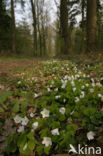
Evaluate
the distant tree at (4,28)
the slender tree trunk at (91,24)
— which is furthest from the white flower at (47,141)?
the distant tree at (4,28)

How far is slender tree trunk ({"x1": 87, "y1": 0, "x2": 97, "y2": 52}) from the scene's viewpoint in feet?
25.0

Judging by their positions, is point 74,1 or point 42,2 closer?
point 74,1

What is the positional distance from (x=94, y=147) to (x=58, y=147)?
40 cm

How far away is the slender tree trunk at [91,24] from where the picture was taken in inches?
300

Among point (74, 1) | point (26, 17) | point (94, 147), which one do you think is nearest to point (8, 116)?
point (94, 147)

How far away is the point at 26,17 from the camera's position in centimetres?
2014

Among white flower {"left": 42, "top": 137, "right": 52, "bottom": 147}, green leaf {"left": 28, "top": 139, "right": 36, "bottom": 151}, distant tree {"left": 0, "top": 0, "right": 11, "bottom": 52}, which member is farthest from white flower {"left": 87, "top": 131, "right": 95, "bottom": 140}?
distant tree {"left": 0, "top": 0, "right": 11, "bottom": 52}

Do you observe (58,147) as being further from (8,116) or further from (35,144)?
(8,116)

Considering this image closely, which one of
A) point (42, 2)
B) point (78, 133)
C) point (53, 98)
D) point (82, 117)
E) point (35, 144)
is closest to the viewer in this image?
point (35, 144)

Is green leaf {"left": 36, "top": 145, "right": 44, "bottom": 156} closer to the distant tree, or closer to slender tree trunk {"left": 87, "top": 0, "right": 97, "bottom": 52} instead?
slender tree trunk {"left": 87, "top": 0, "right": 97, "bottom": 52}

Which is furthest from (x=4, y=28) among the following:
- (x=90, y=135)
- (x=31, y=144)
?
(x=90, y=135)

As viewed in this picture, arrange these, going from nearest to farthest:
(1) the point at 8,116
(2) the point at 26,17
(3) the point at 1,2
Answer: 1. (1) the point at 8,116
2. (3) the point at 1,2
3. (2) the point at 26,17

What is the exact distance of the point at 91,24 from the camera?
7723mm

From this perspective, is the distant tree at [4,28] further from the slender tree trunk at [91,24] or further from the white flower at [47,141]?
the white flower at [47,141]
